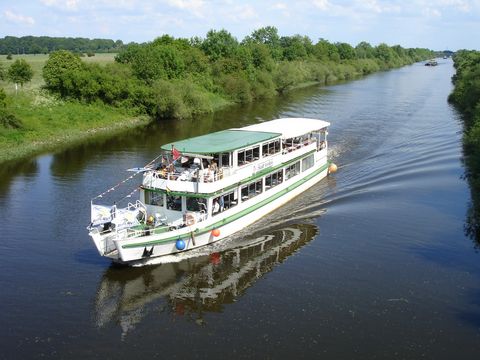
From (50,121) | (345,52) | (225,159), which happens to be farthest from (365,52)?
(225,159)

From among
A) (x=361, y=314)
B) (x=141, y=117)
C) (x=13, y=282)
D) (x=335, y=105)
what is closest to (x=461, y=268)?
(x=361, y=314)

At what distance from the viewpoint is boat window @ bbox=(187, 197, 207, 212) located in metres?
29.6

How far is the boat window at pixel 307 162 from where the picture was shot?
41.0 m

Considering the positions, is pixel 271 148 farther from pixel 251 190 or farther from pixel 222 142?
pixel 222 142

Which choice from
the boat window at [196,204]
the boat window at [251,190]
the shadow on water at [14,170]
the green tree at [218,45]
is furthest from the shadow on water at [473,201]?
the green tree at [218,45]

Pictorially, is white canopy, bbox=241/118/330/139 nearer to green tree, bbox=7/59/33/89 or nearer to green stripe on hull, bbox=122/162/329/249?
green stripe on hull, bbox=122/162/329/249

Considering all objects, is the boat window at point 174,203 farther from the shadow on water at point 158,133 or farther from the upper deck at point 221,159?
the shadow on water at point 158,133

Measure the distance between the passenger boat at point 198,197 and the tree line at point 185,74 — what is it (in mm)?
40853

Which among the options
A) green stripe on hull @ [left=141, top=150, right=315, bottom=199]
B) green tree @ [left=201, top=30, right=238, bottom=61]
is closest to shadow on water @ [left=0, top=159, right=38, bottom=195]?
green stripe on hull @ [left=141, top=150, right=315, bottom=199]

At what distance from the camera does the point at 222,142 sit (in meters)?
32.8

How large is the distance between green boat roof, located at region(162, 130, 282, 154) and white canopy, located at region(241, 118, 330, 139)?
2057 millimetres

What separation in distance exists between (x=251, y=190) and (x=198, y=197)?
5.73 metres

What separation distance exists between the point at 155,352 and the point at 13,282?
9.08 metres

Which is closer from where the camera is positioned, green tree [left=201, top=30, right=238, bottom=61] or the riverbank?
the riverbank
